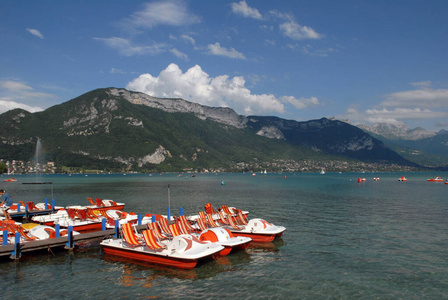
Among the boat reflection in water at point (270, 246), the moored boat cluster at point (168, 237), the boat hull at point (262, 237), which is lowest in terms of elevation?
the boat reflection in water at point (270, 246)

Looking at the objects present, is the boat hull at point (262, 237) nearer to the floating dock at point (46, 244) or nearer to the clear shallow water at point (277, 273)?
the clear shallow water at point (277, 273)

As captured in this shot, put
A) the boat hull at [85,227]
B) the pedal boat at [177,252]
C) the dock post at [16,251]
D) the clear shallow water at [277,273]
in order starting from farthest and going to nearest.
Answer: the boat hull at [85,227] → the dock post at [16,251] → the pedal boat at [177,252] → the clear shallow water at [277,273]

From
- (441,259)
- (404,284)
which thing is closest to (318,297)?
(404,284)

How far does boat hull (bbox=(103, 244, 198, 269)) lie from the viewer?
68.8ft

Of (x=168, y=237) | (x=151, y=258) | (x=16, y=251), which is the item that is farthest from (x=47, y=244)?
(x=168, y=237)

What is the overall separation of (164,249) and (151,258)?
104cm

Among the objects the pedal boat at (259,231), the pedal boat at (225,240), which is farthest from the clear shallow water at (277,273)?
the pedal boat at (259,231)

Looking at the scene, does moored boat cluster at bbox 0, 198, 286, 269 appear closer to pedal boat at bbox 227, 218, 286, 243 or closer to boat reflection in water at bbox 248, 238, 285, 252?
pedal boat at bbox 227, 218, 286, 243

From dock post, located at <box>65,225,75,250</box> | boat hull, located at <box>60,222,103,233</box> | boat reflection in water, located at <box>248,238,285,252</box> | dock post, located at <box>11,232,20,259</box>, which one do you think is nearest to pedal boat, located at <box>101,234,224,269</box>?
dock post, located at <box>65,225,75,250</box>

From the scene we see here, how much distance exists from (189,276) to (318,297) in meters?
7.74

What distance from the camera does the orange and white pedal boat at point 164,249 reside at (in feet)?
69.1

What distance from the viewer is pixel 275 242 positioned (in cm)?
2872

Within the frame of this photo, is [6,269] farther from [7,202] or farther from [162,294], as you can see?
[7,202]

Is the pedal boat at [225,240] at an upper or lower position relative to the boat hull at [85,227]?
upper
